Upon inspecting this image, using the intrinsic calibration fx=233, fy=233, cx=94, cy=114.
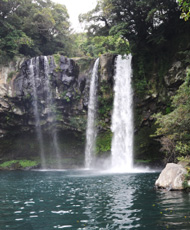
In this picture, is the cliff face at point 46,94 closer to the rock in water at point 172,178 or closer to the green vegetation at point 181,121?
the green vegetation at point 181,121

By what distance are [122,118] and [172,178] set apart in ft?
44.0

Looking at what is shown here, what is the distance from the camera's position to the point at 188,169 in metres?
9.91

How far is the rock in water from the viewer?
9258 mm

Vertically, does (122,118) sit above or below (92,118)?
below

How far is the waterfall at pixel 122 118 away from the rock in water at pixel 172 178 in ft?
37.0

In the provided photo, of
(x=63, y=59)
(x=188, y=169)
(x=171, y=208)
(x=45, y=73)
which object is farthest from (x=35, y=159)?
(x=171, y=208)

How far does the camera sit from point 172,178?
9.68 metres

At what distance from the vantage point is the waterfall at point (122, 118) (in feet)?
71.9

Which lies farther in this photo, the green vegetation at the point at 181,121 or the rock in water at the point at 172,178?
the green vegetation at the point at 181,121

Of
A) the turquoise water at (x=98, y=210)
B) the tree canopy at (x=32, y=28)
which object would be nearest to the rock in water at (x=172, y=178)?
the turquoise water at (x=98, y=210)

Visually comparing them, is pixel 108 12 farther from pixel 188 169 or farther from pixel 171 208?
pixel 171 208

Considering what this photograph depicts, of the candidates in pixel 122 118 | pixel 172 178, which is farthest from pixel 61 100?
pixel 172 178

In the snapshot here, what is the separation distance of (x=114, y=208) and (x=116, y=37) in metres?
18.5

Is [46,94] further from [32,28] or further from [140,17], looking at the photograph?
[140,17]
